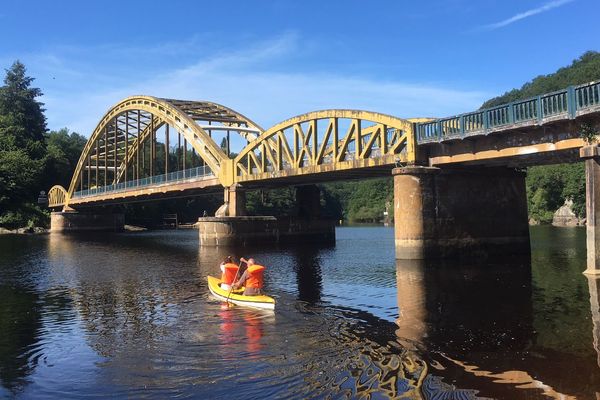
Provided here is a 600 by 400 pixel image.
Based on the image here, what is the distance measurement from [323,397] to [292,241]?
48.6m

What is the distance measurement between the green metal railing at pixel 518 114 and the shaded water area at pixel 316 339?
7.46 metres

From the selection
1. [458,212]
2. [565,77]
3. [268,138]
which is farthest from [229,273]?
[565,77]

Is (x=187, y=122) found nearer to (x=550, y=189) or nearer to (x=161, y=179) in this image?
(x=161, y=179)

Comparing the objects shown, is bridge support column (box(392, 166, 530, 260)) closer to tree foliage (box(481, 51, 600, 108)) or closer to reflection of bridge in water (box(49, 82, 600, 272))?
reflection of bridge in water (box(49, 82, 600, 272))

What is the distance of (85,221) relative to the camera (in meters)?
107

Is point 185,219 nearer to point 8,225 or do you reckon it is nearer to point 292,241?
point 8,225

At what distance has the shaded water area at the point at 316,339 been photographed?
981cm

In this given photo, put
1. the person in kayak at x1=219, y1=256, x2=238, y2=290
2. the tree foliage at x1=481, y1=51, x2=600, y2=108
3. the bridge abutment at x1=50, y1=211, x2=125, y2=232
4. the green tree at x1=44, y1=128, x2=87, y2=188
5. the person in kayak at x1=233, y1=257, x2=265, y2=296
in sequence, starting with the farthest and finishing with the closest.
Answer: the tree foliage at x1=481, y1=51, x2=600, y2=108, the green tree at x1=44, y1=128, x2=87, y2=188, the bridge abutment at x1=50, y1=211, x2=125, y2=232, the person in kayak at x1=219, y1=256, x2=238, y2=290, the person in kayak at x1=233, y1=257, x2=265, y2=296

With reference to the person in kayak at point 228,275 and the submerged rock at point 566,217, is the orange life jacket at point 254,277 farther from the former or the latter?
the submerged rock at point 566,217

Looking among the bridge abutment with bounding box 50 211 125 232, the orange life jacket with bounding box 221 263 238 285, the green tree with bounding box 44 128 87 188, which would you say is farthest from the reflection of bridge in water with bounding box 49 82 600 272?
the green tree with bounding box 44 128 87 188

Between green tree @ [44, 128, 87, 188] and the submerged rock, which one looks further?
green tree @ [44, 128, 87, 188]

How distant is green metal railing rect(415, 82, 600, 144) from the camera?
75.0 feet

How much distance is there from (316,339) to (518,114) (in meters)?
18.5

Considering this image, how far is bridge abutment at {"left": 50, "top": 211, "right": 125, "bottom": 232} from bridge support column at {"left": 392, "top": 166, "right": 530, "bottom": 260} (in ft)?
289
